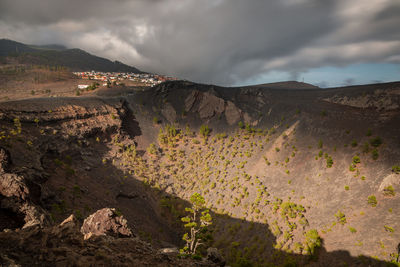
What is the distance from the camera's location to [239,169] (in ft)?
121

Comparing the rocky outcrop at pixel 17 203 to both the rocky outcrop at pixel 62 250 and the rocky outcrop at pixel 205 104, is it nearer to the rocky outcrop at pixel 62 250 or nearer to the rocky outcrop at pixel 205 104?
the rocky outcrop at pixel 62 250

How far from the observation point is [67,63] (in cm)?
17038

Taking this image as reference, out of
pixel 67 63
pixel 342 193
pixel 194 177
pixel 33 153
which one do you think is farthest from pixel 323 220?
pixel 67 63

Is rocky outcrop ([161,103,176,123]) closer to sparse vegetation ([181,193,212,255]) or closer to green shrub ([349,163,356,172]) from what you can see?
sparse vegetation ([181,193,212,255])

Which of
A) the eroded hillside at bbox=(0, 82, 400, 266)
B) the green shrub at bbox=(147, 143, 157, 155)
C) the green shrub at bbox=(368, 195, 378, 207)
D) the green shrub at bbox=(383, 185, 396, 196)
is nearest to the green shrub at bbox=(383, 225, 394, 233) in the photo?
the eroded hillside at bbox=(0, 82, 400, 266)

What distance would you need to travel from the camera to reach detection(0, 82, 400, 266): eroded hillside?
19.8 m

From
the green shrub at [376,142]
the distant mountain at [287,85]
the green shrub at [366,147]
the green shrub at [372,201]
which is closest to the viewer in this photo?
the green shrub at [372,201]

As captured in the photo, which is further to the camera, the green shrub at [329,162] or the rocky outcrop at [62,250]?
the green shrub at [329,162]

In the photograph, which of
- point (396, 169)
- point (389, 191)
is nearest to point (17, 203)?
point (389, 191)

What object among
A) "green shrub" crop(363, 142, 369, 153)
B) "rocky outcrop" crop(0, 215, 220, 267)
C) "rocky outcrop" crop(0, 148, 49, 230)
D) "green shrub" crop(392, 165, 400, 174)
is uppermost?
"green shrub" crop(363, 142, 369, 153)

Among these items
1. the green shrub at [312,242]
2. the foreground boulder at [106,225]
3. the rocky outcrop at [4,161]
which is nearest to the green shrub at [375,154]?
the green shrub at [312,242]

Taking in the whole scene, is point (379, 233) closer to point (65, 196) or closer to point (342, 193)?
point (342, 193)

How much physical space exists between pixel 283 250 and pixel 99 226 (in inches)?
783

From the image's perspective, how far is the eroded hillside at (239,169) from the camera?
19781 millimetres
